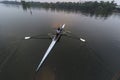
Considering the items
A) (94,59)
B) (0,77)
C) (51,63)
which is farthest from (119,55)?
(0,77)

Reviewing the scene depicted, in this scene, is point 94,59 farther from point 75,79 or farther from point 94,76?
point 75,79

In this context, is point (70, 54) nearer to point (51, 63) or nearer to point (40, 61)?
→ point (51, 63)

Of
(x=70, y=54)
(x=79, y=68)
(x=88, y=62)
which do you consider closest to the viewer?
(x=79, y=68)

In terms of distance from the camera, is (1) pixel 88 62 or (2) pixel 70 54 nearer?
(1) pixel 88 62

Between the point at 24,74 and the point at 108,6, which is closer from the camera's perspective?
the point at 24,74

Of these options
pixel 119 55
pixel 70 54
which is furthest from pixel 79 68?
pixel 119 55

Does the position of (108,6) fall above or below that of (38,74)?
above

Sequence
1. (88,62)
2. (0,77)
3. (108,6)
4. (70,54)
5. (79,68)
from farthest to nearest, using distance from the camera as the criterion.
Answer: (108,6) < (70,54) < (88,62) < (79,68) < (0,77)

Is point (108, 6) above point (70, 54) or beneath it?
above

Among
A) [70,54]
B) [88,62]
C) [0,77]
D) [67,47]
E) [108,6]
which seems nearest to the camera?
[0,77]
